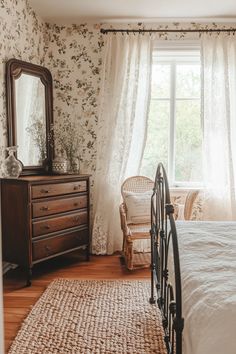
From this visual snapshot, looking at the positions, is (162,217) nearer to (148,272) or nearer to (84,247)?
(148,272)

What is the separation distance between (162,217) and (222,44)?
267cm

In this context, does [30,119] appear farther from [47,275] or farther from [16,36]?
[47,275]

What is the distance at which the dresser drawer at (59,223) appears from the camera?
3.24 meters

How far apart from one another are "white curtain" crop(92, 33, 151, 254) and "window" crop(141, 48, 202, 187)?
0.27 meters

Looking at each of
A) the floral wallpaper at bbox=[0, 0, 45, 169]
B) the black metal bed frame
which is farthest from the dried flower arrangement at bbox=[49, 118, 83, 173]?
the black metal bed frame

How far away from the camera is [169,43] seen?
13.3 feet

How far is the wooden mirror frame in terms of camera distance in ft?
11.0

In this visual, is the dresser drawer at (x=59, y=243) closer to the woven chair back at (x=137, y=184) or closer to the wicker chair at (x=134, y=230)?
the wicker chair at (x=134, y=230)

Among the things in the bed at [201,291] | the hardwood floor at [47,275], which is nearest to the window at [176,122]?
the hardwood floor at [47,275]

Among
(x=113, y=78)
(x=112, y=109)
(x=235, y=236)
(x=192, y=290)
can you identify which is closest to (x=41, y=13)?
(x=113, y=78)

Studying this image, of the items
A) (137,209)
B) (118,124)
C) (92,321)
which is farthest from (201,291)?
(118,124)

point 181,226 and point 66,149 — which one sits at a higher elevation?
point 66,149

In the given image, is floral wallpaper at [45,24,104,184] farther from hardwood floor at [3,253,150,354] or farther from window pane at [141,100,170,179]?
hardwood floor at [3,253,150,354]

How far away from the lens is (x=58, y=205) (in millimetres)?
3430
